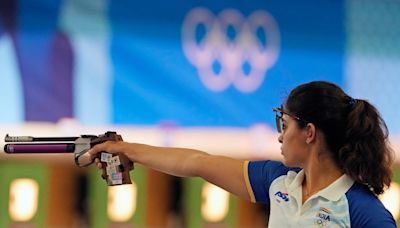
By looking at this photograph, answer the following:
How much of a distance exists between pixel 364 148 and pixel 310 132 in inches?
4.5

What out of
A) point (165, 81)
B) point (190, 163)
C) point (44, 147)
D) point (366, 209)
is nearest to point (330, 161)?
point (366, 209)

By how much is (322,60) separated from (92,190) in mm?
994

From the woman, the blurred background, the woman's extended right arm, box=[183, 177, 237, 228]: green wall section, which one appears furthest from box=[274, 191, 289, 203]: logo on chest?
box=[183, 177, 237, 228]: green wall section

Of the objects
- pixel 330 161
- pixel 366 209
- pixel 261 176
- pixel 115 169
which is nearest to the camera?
pixel 366 209

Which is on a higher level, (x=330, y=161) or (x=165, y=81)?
(x=165, y=81)

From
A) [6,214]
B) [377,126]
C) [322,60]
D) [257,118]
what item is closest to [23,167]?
[6,214]

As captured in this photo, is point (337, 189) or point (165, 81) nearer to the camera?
point (337, 189)

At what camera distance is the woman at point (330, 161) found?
142cm

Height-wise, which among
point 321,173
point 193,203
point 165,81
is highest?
point 165,81

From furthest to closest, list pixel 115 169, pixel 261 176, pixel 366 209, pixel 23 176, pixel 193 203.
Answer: pixel 193 203 < pixel 23 176 < pixel 115 169 < pixel 261 176 < pixel 366 209

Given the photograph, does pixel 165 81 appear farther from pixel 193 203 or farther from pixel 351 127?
pixel 351 127

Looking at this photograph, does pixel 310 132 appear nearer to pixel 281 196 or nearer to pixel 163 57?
pixel 281 196

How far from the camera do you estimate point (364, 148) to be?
4.68 ft

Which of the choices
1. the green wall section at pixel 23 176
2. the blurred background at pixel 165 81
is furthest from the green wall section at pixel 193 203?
the green wall section at pixel 23 176
